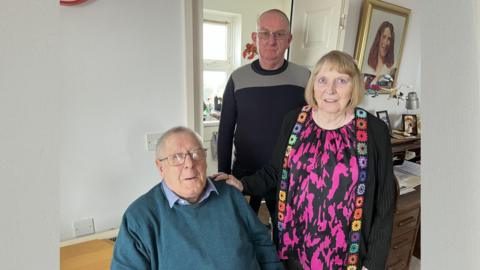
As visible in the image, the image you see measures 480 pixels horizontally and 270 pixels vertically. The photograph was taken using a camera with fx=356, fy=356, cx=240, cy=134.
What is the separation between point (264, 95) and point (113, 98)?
2.40 feet

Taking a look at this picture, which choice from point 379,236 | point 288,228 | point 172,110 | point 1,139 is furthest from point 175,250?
point 172,110

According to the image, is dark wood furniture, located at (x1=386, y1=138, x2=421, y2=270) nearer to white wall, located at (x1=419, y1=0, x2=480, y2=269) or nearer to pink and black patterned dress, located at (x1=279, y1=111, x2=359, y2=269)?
pink and black patterned dress, located at (x1=279, y1=111, x2=359, y2=269)

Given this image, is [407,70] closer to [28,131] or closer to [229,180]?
[229,180]

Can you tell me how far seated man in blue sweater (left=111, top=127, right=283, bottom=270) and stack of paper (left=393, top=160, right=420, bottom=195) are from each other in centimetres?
150

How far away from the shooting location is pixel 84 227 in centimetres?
175

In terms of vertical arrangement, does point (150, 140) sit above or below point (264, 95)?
below

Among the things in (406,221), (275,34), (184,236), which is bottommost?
(406,221)

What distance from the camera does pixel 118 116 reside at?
175 centimetres

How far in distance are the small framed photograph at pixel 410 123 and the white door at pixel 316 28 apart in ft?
A: 3.83

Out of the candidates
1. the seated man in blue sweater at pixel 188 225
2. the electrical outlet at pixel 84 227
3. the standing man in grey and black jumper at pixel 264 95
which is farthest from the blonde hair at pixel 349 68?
the electrical outlet at pixel 84 227

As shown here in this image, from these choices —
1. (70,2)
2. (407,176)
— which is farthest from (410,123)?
(70,2)

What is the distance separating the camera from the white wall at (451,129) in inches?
18.7

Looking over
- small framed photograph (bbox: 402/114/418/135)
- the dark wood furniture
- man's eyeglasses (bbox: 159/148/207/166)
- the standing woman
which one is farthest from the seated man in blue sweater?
small framed photograph (bbox: 402/114/418/135)

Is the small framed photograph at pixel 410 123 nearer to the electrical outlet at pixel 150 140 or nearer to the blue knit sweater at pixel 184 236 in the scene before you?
the electrical outlet at pixel 150 140
